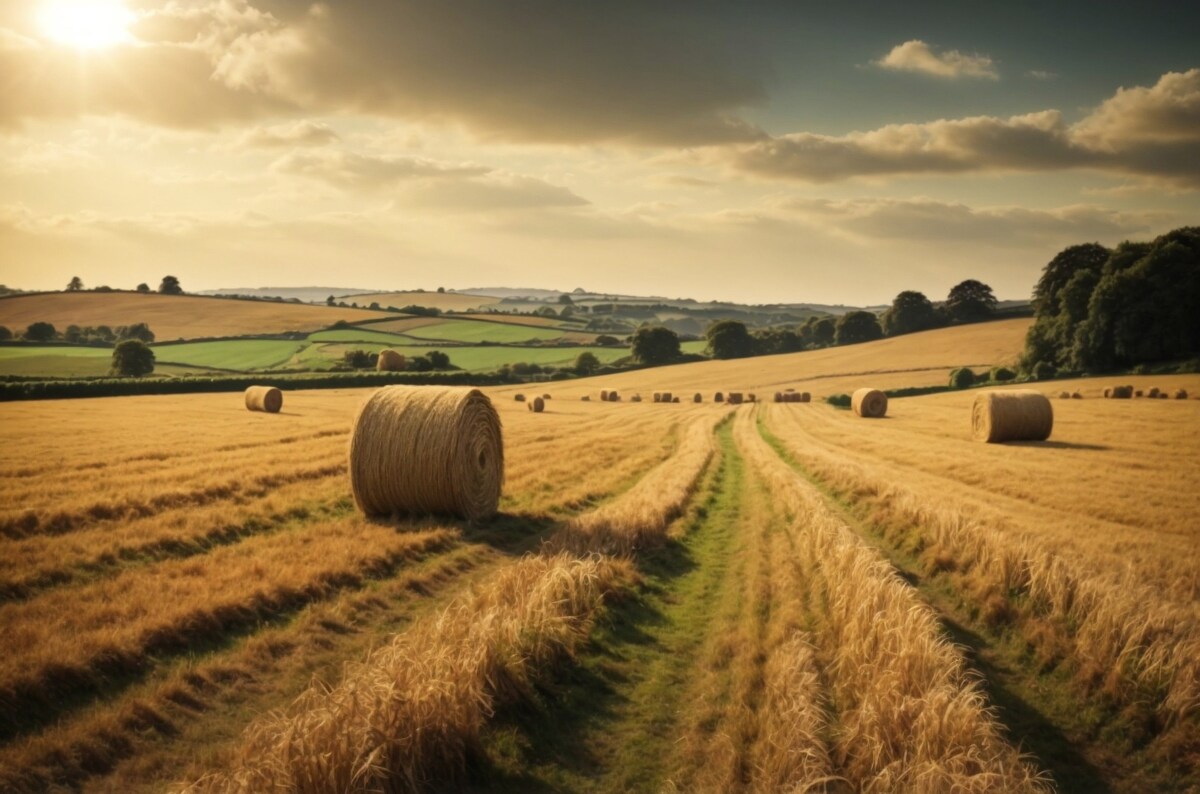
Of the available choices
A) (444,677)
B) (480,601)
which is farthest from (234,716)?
(480,601)

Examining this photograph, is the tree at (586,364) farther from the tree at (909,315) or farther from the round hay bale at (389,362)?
the tree at (909,315)

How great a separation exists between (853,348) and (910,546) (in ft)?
297

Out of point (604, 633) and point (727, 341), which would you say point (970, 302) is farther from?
point (604, 633)

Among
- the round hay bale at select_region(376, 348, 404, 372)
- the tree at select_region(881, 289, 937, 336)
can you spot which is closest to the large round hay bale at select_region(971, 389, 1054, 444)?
the round hay bale at select_region(376, 348, 404, 372)

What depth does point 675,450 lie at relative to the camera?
28344mm

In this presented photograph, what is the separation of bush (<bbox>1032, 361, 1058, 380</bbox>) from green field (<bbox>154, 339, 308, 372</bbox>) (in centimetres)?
6867

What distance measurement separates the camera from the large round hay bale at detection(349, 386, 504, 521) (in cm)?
1457

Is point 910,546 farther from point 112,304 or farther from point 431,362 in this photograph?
point 112,304

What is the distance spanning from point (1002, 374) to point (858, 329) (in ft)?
158

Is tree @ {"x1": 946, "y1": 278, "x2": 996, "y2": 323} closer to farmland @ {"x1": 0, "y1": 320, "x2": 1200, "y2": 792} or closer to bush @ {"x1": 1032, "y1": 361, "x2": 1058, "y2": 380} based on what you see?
bush @ {"x1": 1032, "y1": 361, "x2": 1058, "y2": 380}

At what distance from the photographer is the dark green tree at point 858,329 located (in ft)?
367

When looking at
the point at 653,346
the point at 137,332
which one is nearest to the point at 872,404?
the point at 653,346

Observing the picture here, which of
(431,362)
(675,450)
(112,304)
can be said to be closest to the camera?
(675,450)

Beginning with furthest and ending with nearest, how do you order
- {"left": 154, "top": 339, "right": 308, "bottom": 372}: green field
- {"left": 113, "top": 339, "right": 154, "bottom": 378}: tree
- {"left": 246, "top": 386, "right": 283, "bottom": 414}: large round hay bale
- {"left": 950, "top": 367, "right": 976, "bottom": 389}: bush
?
1. {"left": 154, "top": 339, "right": 308, "bottom": 372}: green field
2. {"left": 950, "top": 367, "right": 976, "bottom": 389}: bush
3. {"left": 113, "top": 339, "right": 154, "bottom": 378}: tree
4. {"left": 246, "top": 386, "right": 283, "bottom": 414}: large round hay bale
